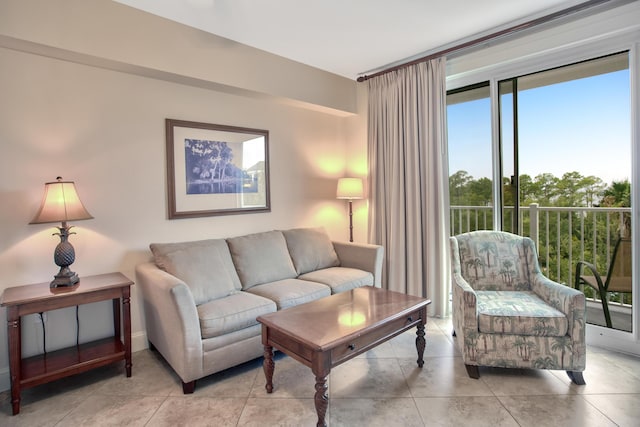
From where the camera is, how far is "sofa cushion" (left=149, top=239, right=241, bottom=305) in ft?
8.36

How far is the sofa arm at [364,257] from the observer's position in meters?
3.44

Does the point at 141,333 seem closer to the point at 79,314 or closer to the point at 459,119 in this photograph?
the point at 79,314

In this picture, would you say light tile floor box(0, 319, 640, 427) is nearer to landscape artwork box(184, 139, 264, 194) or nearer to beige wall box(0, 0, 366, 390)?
beige wall box(0, 0, 366, 390)

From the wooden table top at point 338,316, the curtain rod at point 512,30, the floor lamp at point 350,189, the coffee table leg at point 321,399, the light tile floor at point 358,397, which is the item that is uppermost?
the curtain rod at point 512,30

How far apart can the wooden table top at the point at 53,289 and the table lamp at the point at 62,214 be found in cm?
7

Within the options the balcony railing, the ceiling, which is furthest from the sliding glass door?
the ceiling

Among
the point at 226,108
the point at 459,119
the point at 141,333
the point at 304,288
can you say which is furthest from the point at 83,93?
the point at 459,119

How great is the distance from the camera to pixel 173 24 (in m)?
2.73

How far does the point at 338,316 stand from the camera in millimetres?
2158

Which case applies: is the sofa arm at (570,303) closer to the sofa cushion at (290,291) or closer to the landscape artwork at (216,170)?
the sofa cushion at (290,291)

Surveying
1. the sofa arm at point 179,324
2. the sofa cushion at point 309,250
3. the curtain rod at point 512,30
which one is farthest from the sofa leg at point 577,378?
the curtain rod at point 512,30

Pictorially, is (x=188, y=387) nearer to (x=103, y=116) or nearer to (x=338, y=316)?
(x=338, y=316)

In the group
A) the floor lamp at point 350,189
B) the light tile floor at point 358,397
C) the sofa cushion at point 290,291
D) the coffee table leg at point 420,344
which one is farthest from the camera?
the floor lamp at point 350,189

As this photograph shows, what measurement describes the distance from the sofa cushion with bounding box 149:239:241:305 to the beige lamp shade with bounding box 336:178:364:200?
159cm
